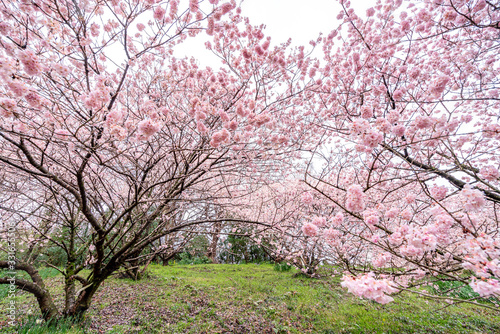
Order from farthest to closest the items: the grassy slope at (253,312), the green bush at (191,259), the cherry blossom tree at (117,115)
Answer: the green bush at (191,259) → the grassy slope at (253,312) → the cherry blossom tree at (117,115)

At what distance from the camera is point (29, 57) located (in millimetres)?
1584

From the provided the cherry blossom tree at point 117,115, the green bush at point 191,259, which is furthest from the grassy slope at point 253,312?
the green bush at point 191,259

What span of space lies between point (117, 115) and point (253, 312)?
463 centimetres

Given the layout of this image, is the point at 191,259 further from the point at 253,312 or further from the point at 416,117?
the point at 416,117

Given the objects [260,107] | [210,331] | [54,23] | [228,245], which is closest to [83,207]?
[54,23]

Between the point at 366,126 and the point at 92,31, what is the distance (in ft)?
11.7

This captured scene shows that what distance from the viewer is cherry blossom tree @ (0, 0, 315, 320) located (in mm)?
1891

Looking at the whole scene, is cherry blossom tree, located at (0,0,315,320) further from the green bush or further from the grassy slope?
the green bush

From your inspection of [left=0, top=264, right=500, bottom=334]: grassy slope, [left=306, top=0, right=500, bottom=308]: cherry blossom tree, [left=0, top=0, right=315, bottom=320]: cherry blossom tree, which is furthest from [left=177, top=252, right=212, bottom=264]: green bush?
[left=306, top=0, right=500, bottom=308]: cherry blossom tree

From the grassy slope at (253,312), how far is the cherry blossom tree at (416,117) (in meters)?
1.43

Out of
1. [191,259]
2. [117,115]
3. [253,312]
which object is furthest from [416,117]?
[191,259]

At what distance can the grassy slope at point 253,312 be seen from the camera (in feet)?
12.4

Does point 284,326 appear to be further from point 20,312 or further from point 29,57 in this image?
point 29,57

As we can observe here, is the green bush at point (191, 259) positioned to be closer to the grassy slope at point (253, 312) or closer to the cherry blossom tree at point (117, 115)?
the grassy slope at point (253, 312)
